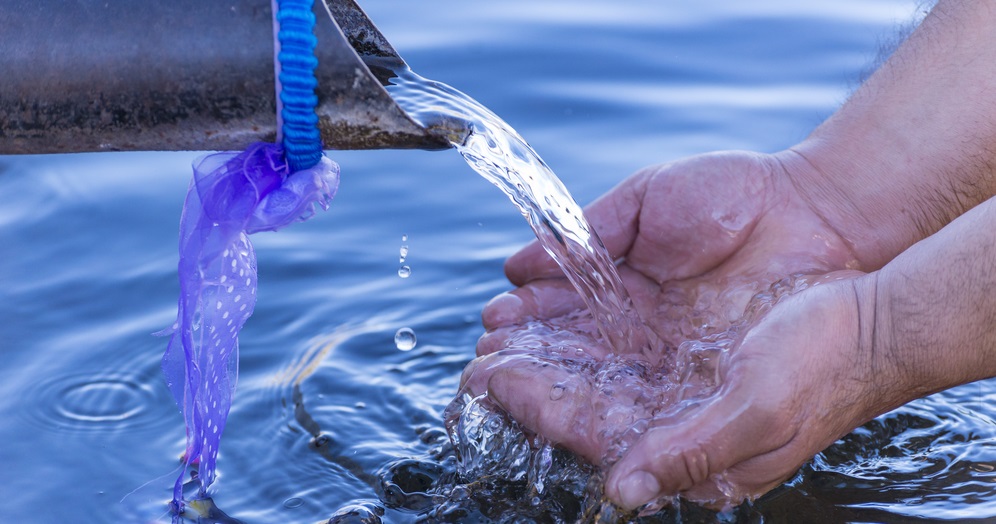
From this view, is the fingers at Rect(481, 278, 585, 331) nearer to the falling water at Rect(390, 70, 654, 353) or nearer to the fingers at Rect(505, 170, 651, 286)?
the fingers at Rect(505, 170, 651, 286)

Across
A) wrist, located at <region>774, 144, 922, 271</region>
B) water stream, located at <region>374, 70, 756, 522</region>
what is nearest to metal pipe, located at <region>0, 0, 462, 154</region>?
water stream, located at <region>374, 70, 756, 522</region>

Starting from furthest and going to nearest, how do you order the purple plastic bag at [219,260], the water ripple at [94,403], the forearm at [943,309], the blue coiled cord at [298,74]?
the water ripple at [94,403] → the forearm at [943,309] → the purple plastic bag at [219,260] → the blue coiled cord at [298,74]

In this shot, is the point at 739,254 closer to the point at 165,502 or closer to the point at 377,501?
the point at 377,501

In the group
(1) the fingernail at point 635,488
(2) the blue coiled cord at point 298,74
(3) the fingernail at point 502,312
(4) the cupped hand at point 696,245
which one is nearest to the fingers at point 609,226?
(4) the cupped hand at point 696,245

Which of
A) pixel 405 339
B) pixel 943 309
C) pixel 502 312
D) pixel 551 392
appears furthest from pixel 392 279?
pixel 943 309

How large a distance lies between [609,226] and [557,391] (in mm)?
740

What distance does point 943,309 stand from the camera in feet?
6.95

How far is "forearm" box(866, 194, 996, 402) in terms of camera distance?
2.11 m

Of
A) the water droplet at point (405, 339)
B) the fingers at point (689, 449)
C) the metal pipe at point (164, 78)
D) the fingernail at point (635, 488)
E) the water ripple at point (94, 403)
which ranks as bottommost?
the water ripple at point (94, 403)

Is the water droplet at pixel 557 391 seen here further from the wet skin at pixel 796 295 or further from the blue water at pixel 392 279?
the blue water at pixel 392 279

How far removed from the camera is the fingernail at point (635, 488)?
196 centimetres

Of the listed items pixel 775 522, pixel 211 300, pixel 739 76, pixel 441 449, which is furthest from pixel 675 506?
pixel 739 76

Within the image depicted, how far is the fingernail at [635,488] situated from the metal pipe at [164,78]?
2.39 feet

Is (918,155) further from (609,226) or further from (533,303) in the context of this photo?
(533,303)
